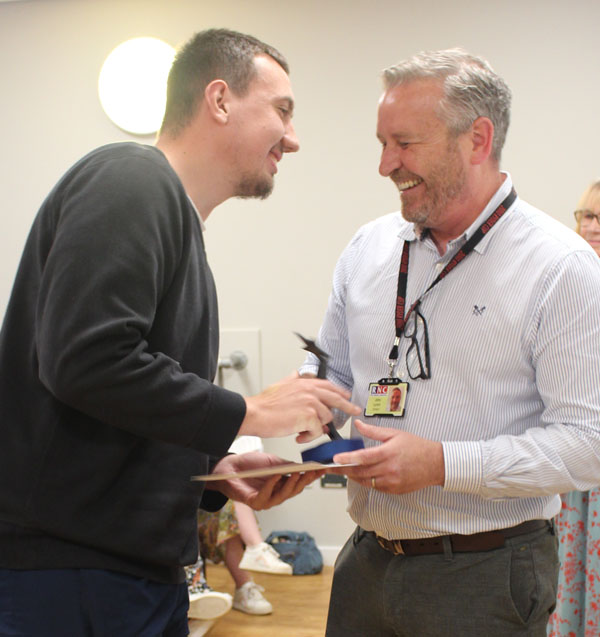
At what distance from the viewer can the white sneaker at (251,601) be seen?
11.9ft

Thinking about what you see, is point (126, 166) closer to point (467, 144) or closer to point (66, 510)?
point (66, 510)

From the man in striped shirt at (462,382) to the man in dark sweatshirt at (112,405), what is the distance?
0.28 meters

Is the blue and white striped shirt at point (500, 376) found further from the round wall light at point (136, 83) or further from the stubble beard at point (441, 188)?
the round wall light at point (136, 83)

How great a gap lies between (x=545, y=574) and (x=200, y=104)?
1.24 metres

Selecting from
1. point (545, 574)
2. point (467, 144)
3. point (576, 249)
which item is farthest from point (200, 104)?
point (545, 574)

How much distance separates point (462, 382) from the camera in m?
1.61

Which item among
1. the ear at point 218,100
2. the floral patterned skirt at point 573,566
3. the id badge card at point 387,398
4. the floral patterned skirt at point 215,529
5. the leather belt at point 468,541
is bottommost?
the floral patterned skirt at point 215,529

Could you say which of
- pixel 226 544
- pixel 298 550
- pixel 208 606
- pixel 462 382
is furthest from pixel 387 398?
pixel 298 550

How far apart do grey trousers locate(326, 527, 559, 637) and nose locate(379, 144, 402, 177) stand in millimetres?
894

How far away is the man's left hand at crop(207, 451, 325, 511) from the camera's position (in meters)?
1.59

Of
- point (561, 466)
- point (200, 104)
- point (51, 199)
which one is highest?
point (200, 104)

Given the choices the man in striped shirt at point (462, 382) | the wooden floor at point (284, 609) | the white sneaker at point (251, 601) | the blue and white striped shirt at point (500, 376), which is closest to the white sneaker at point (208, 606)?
the wooden floor at point (284, 609)

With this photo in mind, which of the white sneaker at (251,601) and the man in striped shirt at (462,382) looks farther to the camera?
the white sneaker at (251,601)

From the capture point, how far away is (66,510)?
1.23m
